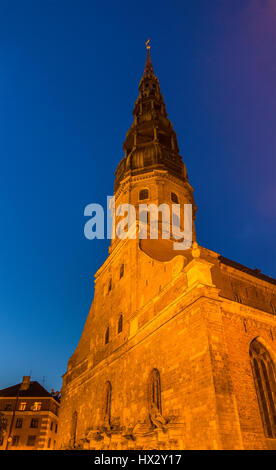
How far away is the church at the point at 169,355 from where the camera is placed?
33.5 ft

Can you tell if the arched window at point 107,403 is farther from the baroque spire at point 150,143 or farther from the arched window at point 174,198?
the baroque spire at point 150,143

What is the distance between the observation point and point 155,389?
13.0 meters

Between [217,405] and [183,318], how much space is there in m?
3.23

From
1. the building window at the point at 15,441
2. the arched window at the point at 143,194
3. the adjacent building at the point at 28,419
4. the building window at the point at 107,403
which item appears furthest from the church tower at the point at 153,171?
the building window at the point at 15,441

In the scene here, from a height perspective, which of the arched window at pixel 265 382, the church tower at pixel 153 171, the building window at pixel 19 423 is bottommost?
the arched window at pixel 265 382

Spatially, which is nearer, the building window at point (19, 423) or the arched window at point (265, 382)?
the arched window at point (265, 382)

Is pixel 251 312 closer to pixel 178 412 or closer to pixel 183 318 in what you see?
pixel 183 318

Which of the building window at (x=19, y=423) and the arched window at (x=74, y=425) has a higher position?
the building window at (x=19, y=423)

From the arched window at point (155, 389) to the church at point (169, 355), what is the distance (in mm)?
37

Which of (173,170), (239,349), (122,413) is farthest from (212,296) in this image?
(173,170)

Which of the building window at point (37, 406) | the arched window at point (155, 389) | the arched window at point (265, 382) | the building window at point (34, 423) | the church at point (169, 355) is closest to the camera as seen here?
the church at point (169, 355)

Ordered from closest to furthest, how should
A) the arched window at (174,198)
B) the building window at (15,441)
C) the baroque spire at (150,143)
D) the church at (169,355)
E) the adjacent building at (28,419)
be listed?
the church at (169,355) → the arched window at (174,198) → the baroque spire at (150,143) → the building window at (15,441) → the adjacent building at (28,419)

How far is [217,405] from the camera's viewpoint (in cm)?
953

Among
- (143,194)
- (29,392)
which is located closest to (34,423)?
(29,392)
